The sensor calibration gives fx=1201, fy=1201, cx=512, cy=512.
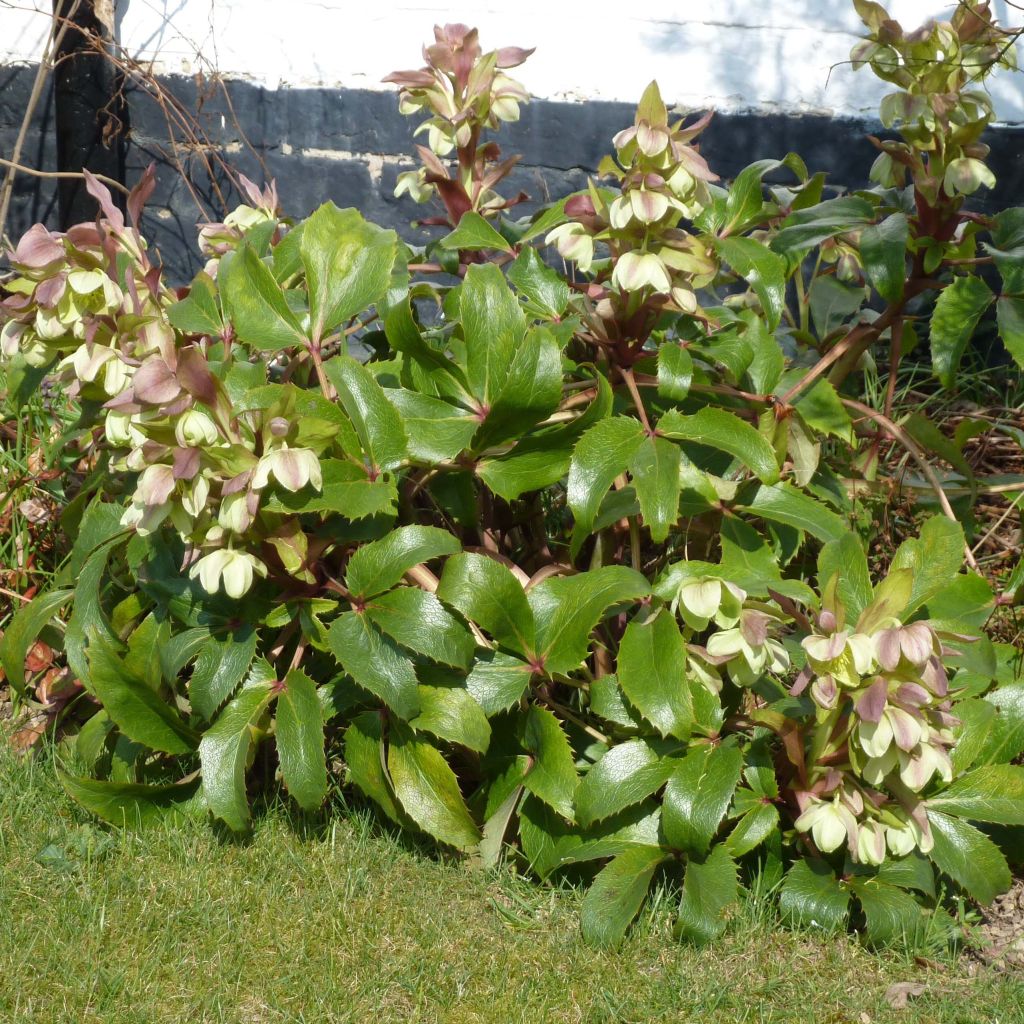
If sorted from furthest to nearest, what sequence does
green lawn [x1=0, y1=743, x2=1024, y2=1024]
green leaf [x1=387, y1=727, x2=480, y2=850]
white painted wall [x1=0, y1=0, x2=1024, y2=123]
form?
white painted wall [x1=0, y1=0, x2=1024, y2=123], green leaf [x1=387, y1=727, x2=480, y2=850], green lawn [x1=0, y1=743, x2=1024, y2=1024]

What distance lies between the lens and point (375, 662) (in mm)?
1792

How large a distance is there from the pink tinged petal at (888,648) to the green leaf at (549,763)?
521mm

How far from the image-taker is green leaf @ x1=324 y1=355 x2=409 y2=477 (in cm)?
185

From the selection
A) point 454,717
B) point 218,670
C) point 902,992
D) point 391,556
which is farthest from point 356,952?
point 902,992

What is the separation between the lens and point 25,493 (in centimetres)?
279

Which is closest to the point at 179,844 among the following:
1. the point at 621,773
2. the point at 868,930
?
the point at 621,773

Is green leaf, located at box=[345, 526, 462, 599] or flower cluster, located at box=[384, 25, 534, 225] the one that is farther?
flower cluster, located at box=[384, 25, 534, 225]

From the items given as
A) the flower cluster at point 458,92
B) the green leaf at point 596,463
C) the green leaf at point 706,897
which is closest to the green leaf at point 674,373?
the green leaf at point 596,463

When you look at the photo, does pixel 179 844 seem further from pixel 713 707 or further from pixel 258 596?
pixel 713 707

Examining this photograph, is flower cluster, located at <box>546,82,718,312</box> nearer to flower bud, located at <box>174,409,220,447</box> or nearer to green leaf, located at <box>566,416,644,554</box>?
green leaf, located at <box>566,416,644,554</box>

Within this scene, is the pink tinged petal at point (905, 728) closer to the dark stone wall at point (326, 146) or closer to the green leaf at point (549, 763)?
the green leaf at point (549, 763)

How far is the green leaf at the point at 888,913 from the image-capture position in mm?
1779

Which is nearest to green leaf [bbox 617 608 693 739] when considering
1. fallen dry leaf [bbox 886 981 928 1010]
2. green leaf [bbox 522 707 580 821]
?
green leaf [bbox 522 707 580 821]

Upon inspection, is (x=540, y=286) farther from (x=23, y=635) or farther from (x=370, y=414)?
(x=23, y=635)
